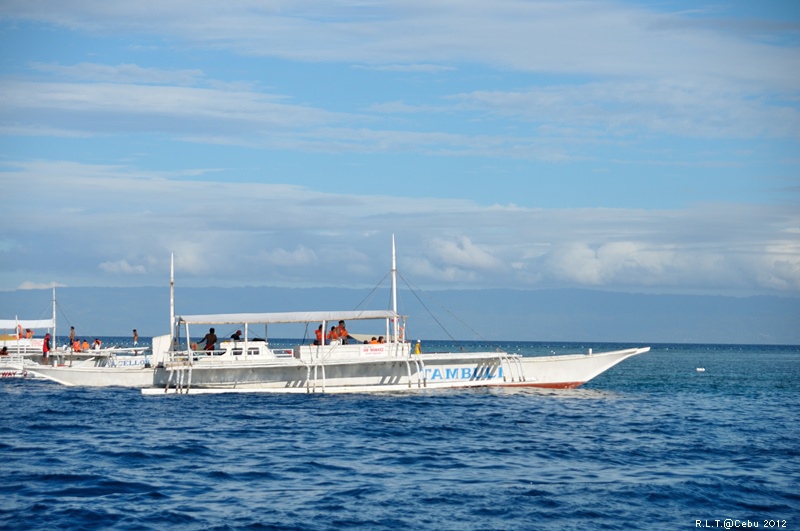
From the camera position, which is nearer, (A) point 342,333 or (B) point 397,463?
(B) point 397,463

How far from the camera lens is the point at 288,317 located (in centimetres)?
4706

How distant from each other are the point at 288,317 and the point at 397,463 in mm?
20479

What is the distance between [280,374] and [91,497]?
24.8 m

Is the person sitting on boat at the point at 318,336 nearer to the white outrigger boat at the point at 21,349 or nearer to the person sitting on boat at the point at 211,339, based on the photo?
the person sitting on boat at the point at 211,339

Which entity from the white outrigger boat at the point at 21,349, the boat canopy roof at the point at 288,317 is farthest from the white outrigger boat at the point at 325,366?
the white outrigger boat at the point at 21,349

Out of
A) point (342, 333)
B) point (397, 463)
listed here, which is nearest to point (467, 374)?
point (342, 333)

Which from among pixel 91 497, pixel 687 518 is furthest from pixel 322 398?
pixel 687 518

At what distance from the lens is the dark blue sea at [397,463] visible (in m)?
21.0

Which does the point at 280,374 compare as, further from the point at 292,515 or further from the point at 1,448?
the point at 292,515

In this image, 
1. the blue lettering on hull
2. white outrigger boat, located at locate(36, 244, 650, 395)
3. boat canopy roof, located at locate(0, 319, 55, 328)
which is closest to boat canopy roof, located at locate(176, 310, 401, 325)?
white outrigger boat, located at locate(36, 244, 650, 395)

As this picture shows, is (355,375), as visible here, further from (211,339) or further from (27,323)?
(27,323)

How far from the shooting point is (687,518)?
21125mm

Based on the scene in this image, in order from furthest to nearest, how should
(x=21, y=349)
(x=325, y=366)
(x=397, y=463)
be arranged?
(x=21, y=349) → (x=325, y=366) → (x=397, y=463)

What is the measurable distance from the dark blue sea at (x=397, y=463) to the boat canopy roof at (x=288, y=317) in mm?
3722
